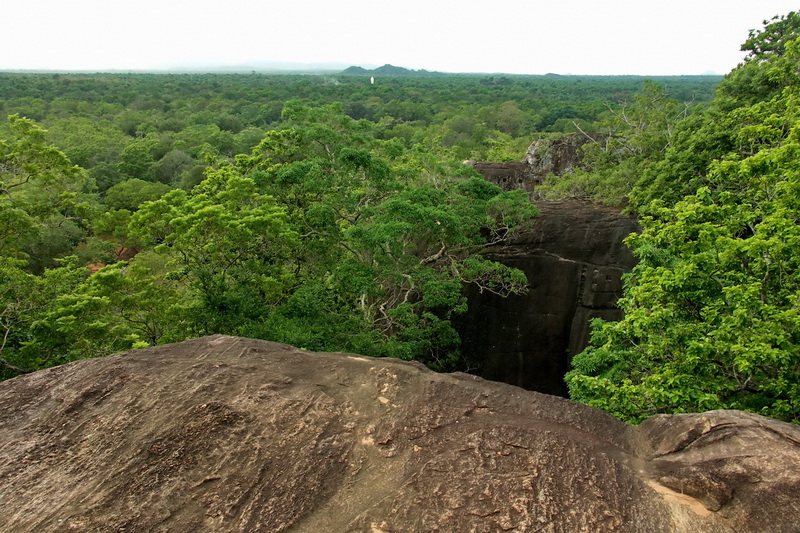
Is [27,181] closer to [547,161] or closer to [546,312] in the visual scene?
[546,312]

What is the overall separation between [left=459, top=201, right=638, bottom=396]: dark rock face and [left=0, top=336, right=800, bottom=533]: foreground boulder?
1042 cm

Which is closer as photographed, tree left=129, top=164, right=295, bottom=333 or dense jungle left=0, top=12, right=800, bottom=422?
dense jungle left=0, top=12, right=800, bottom=422

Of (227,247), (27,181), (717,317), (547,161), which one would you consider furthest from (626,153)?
(27,181)

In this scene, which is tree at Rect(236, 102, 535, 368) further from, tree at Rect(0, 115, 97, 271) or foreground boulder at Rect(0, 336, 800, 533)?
tree at Rect(0, 115, 97, 271)

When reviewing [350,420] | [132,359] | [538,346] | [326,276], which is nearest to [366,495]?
[350,420]

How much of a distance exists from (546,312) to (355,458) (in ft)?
41.0

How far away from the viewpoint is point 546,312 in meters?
16.5

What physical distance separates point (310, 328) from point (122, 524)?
19.2 ft

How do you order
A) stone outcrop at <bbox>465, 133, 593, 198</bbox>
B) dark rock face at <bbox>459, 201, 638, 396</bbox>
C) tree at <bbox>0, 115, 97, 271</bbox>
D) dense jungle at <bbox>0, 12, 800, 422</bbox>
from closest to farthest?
dense jungle at <bbox>0, 12, 800, 422</bbox> < tree at <bbox>0, 115, 97, 271</bbox> < dark rock face at <bbox>459, 201, 638, 396</bbox> < stone outcrop at <bbox>465, 133, 593, 198</bbox>

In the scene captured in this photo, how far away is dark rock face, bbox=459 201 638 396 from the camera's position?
16.3 meters

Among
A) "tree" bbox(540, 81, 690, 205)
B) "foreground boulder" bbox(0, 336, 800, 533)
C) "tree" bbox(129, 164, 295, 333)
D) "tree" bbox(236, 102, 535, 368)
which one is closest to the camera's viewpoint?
"foreground boulder" bbox(0, 336, 800, 533)

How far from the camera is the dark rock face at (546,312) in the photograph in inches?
640

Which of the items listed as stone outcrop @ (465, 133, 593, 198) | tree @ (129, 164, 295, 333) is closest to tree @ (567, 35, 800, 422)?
tree @ (129, 164, 295, 333)

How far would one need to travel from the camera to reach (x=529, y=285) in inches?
647
